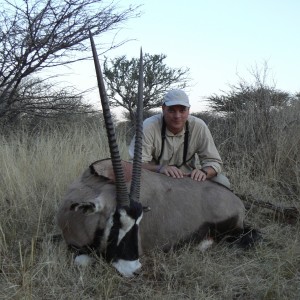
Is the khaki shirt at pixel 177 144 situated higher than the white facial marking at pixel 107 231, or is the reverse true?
the khaki shirt at pixel 177 144

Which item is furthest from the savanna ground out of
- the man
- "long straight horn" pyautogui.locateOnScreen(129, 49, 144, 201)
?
the man

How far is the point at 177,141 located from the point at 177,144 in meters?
0.03

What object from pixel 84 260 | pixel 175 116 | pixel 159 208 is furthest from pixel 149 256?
pixel 175 116

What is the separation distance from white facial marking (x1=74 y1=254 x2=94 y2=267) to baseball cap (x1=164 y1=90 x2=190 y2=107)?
141 cm

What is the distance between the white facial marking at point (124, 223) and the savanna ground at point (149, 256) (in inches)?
7.7

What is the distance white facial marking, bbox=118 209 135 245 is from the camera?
7.65 feet

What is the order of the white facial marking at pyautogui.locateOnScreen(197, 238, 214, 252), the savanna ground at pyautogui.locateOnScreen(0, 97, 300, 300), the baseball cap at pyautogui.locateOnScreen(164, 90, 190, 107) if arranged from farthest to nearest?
the baseball cap at pyautogui.locateOnScreen(164, 90, 190, 107)
the white facial marking at pyautogui.locateOnScreen(197, 238, 214, 252)
the savanna ground at pyautogui.locateOnScreen(0, 97, 300, 300)

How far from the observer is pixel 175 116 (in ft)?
11.4

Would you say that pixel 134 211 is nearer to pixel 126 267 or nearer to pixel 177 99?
pixel 126 267

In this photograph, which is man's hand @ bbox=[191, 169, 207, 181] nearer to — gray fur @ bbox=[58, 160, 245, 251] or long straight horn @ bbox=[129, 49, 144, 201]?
gray fur @ bbox=[58, 160, 245, 251]

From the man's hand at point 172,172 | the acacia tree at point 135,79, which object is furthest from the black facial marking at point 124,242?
the acacia tree at point 135,79

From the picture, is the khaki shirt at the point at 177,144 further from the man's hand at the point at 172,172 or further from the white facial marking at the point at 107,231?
the white facial marking at the point at 107,231

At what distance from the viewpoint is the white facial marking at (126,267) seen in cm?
230

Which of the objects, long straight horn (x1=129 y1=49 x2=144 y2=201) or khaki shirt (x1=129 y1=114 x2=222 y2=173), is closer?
long straight horn (x1=129 y1=49 x2=144 y2=201)
